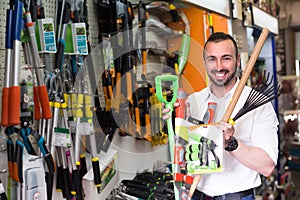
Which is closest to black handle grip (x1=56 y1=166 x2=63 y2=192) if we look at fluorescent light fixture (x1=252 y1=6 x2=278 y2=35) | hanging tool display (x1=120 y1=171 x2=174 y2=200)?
hanging tool display (x1=120 y1=171 x2=174 y2=200)

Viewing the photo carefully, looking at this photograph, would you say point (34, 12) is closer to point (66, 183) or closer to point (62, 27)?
point (62, 27)

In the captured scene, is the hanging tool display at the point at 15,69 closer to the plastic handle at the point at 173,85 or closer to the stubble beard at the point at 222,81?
the plastic handle at the point at 173,85

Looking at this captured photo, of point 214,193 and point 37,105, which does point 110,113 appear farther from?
point 214,193

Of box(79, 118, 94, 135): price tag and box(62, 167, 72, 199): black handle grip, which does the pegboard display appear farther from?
box(62, 167, 72, 199): black handle grip

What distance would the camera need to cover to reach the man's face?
0.84 metres

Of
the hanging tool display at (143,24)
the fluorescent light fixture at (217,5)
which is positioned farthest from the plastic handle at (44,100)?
the fluorescent light fixture at (217,5)

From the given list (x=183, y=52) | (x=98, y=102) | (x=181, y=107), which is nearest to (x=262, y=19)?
(x=183, y=52)

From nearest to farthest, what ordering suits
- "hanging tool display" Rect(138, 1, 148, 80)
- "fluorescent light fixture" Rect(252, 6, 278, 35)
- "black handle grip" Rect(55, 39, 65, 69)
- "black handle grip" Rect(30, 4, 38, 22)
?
"black handle grip" Rect(30, 4, 38, 22) → "black handle grip" Rect(55, 39, 65, 69) → "hanging tool display" Rect(138, 1, 148, 80) → "fluorescent light fixture" Rect(252, 6, 278, 35)

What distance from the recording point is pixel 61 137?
110 cm

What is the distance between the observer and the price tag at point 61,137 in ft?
3.57

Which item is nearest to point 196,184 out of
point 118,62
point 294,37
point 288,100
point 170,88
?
point 170,88

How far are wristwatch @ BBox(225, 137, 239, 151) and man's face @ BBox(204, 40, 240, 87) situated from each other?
5.3 inches

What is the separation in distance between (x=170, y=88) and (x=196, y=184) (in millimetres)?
257

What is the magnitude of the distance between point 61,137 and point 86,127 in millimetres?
102
